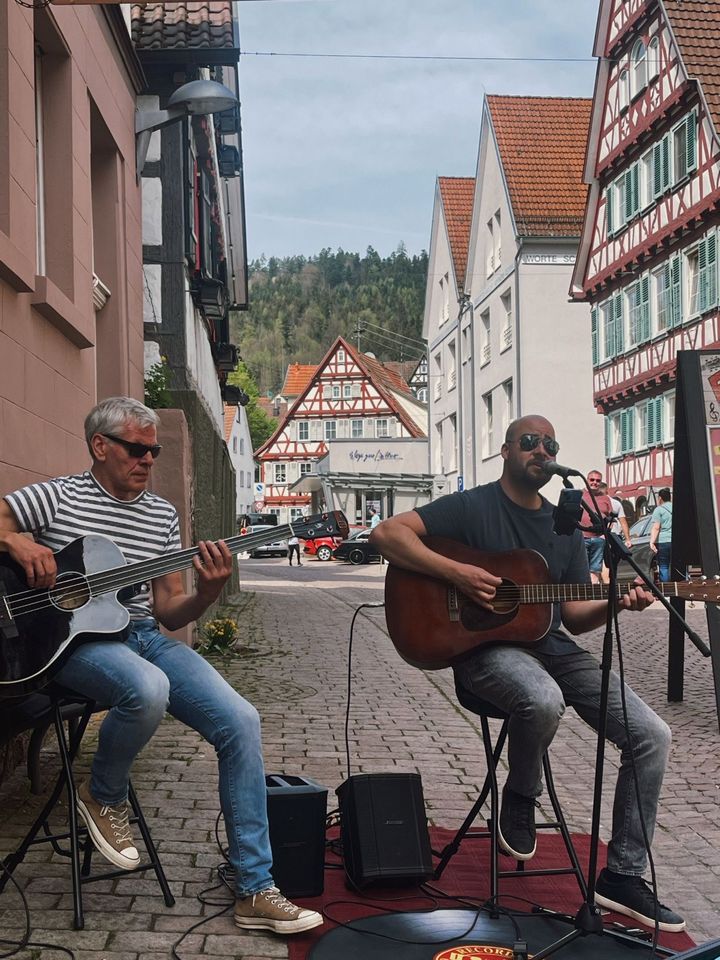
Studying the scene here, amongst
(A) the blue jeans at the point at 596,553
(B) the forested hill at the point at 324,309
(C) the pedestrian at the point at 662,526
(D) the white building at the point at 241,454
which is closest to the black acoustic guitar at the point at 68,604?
(C) the pedestrian at the point at 662,526

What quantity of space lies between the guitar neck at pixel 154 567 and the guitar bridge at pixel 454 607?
70 centimetres

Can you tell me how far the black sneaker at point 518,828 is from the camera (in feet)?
15.5

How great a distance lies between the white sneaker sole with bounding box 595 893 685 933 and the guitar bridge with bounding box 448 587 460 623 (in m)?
1.11

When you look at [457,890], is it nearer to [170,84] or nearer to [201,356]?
[170,84]

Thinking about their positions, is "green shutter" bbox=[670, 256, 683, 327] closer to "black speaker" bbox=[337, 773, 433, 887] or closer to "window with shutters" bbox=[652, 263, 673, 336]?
"window with shutters" bbox=[652, 263, 673, 336]

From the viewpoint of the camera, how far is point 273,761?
260 inches

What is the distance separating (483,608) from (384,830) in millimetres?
898

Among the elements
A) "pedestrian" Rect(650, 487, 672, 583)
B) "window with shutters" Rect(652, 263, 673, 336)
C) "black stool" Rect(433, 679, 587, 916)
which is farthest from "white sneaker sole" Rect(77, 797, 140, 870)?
"window with shutters" Rect(652, 263, 673, 336)

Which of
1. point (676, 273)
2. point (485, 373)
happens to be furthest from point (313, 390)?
point (676, 273)

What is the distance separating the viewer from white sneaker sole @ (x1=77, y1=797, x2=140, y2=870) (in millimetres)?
4223

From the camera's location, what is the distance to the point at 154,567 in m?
4.35

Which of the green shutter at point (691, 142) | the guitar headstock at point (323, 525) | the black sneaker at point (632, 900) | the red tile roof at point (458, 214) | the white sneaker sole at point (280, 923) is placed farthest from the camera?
the red tile roof at point (458, 214)

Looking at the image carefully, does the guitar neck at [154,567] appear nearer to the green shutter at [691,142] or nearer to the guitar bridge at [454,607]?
the guitar bridge at [454,607]

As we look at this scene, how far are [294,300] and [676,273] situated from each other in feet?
418
